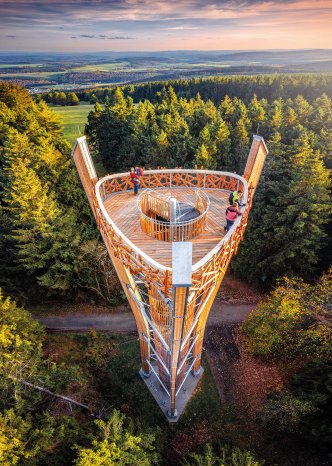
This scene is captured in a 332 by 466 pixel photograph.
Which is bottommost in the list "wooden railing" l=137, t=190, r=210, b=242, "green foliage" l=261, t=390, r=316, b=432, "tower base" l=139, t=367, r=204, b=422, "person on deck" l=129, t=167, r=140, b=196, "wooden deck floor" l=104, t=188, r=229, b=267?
"tower base" l=139, t=367, r=204, b=422

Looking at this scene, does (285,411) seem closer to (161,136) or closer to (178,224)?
(178,224)

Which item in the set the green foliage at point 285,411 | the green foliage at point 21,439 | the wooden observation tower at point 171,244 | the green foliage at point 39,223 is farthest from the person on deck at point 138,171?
the green foliage at point 285,411

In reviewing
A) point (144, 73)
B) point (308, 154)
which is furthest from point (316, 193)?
point (144, 73)

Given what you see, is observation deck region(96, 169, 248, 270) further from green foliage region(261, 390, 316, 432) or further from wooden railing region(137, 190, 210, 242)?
green foliage region(261, 390, 316, 432)

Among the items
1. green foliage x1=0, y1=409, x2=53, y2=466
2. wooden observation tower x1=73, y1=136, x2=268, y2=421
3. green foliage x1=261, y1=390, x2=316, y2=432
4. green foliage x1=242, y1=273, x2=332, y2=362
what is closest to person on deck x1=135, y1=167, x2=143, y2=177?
wooden observation tower x1=73, y1=136, x2=268, y2=421

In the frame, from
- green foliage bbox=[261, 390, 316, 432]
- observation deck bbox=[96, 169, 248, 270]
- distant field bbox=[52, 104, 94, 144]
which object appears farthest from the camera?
distant field bbox=[52, 104, 94, 144]

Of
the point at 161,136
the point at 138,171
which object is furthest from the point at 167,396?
the point at 161,136

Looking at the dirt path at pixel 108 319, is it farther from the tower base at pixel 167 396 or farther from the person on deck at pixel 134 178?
the person on deck at pixel 134 178
